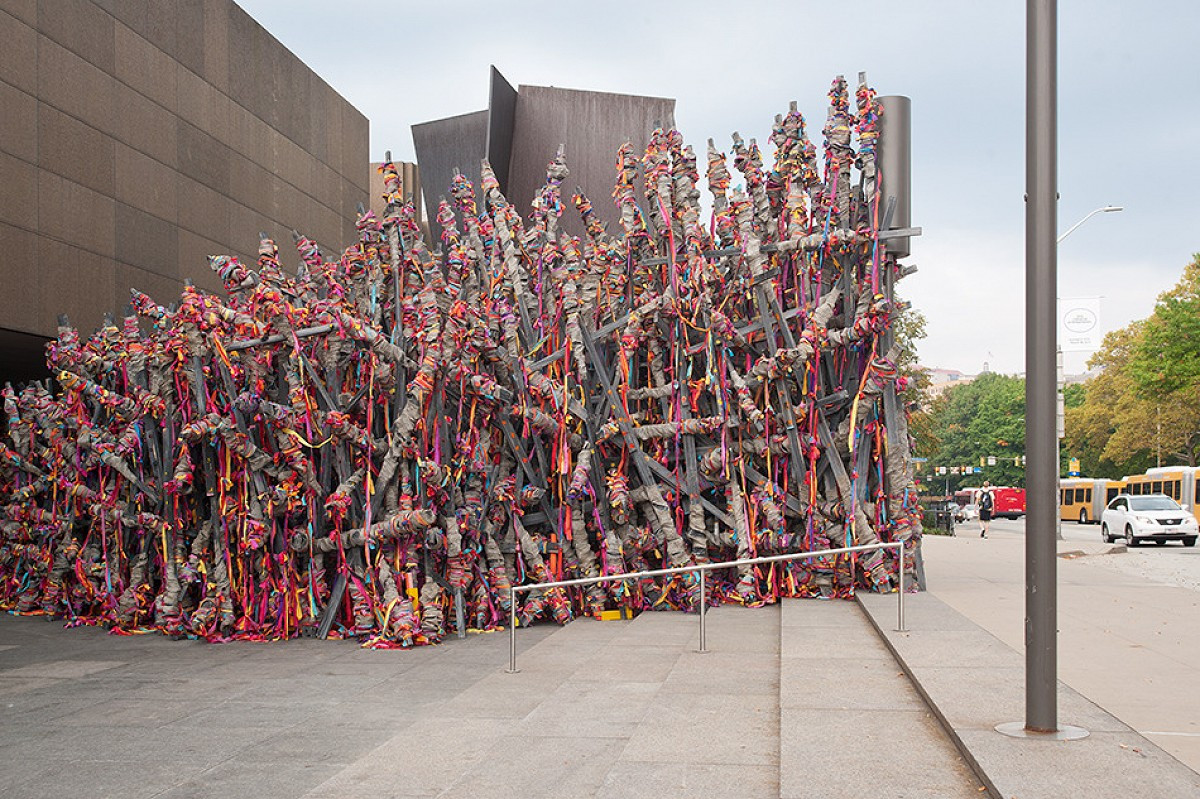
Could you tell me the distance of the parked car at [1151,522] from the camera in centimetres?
2936

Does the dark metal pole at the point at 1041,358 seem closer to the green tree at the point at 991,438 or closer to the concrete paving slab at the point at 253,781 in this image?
the concrete paving slab at the point at 253,781

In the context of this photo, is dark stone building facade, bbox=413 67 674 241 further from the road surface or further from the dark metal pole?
the dark metal pole

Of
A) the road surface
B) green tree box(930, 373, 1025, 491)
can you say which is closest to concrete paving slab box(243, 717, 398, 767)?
the road surface

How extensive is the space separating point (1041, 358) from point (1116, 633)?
578cm

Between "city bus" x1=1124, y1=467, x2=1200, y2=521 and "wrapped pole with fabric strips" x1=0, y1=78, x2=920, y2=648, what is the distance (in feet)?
97.3

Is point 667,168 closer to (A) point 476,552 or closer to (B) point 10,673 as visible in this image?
(A) point 476,552

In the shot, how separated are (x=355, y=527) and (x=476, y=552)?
1203mm

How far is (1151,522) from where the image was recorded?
96.6 feet

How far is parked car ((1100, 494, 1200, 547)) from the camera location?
29359 mm

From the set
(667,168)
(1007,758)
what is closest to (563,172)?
(667,168)

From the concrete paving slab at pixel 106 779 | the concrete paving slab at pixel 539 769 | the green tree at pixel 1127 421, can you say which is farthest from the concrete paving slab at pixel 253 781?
the green tree at pixel 1127 421

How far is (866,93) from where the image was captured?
40.0ft

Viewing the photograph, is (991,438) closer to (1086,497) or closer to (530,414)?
(1086,497)

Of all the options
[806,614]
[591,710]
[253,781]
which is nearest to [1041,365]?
[591,710]
